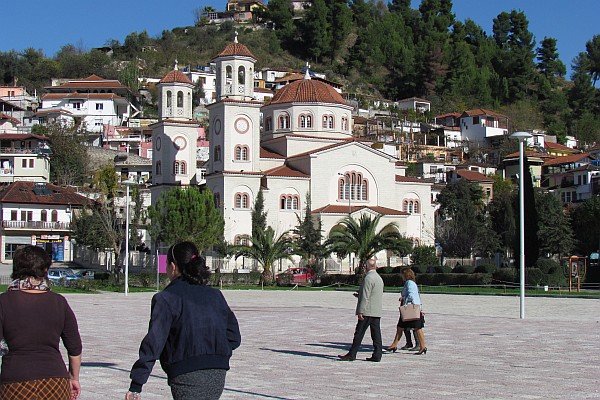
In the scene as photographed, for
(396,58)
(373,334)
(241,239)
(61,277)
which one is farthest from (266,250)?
(396,58)

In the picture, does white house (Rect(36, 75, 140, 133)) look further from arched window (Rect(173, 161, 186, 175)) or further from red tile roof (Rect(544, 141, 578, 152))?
red tile roof (Rect(544, 141, 578, 152))

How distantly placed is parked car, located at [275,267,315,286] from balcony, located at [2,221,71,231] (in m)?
22.4

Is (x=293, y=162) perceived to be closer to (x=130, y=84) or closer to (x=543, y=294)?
(x=543, y=294)

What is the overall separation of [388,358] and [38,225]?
56.7m

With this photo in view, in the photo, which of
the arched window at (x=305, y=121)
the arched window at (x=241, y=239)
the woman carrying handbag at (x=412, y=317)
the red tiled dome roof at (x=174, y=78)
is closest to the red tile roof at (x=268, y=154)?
the arched window at (x=305, y=121)

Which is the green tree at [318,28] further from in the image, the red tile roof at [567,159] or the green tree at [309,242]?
the green tree at [309,242]

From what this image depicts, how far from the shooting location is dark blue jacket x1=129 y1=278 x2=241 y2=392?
648cm

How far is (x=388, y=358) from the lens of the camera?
14.9 meters

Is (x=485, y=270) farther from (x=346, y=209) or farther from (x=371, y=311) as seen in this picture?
(x=371, y=311)

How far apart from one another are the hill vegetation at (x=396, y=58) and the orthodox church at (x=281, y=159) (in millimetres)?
62535

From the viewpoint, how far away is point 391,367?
13.7 m

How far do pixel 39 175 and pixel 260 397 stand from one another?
255 feet

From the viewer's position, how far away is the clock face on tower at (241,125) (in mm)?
62469

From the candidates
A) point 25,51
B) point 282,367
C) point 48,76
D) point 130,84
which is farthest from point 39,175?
point 282,367
